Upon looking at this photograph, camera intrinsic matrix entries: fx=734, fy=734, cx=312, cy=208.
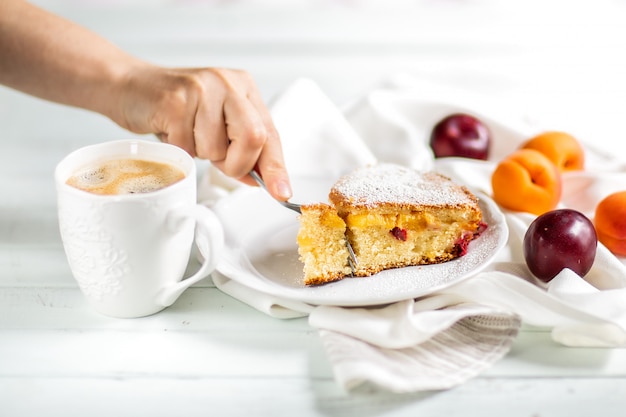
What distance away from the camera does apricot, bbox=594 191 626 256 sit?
186cm

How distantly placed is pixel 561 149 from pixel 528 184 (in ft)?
0.97

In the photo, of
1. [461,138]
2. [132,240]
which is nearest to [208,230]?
[132,240]

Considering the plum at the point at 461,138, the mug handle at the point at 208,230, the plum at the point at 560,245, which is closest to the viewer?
the mug handle at the point at 208,230

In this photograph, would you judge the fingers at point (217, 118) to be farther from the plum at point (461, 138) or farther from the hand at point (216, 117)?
the plum at point (461, 138)

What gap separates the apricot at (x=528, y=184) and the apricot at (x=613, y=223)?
16 centimetres

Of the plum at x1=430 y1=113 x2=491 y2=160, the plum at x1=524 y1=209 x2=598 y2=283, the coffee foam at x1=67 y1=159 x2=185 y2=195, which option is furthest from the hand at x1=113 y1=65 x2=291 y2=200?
the plum at x1=430 y1=113 x2=491 y2=160

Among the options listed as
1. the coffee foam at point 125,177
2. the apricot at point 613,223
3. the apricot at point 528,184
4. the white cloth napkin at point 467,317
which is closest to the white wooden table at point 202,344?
the white cloth napkin at point 467,317

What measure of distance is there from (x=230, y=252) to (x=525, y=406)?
0.77 metres

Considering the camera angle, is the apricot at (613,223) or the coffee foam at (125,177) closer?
the coffee foam at (125,177)

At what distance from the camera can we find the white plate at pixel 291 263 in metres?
1.54

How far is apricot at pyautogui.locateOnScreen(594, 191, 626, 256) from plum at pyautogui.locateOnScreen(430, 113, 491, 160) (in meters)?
0.60

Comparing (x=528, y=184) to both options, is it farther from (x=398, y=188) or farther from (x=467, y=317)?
(x=467, y=317)

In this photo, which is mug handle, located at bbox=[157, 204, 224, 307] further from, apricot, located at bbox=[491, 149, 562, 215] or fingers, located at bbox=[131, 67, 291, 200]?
apricot, located at bbox=[491, 149, 562, 215]

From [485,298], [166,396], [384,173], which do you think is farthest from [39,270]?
[485,298]
